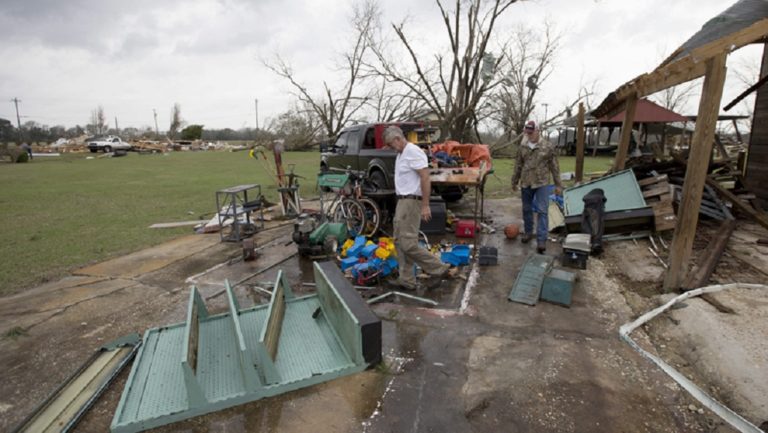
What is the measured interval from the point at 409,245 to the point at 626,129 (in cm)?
483

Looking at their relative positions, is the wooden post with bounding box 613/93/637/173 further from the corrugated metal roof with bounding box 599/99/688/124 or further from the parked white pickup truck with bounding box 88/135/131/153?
the parked white pickup truck with bounding box 88/135/131/153

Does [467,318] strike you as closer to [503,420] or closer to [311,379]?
[503,420]

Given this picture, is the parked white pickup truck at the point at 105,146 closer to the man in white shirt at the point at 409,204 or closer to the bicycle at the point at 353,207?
the bicycle at the point at 353,207

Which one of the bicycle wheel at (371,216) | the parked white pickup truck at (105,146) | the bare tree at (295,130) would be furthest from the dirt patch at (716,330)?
the parked white pickup truck at (105,146)

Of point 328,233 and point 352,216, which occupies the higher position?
point 352,216

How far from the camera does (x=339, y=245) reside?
5715 mm

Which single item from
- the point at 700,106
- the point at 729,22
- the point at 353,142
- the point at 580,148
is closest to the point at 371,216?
the point at 353,142

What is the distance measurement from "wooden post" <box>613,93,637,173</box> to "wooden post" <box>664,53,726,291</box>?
99.7 inches

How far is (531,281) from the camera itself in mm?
4184

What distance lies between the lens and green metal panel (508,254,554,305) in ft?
13.0

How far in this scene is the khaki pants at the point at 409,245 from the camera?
4082 millimetres

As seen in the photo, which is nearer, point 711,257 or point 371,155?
point 711,257

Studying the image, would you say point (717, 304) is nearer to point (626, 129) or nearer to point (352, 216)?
point (626, 129)

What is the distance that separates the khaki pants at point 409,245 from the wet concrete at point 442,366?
334 millimetres
